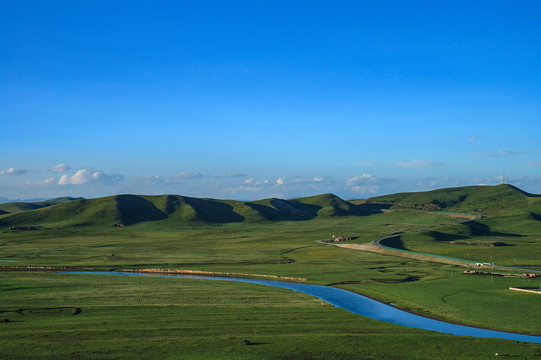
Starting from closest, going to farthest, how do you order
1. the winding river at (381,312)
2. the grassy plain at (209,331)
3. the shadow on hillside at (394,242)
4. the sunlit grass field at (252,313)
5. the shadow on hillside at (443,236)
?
the grassy plain at (209,331), the sunlit grass field at (252,313), the winding river at (381,312), the shadow on hillside at (394,242), the shadow on hillside at (443,236)

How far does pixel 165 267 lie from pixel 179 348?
75284 mm

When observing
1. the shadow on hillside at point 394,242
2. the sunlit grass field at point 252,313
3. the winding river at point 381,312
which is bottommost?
the winding river at point 381,312

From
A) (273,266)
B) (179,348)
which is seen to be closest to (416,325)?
(179,348)

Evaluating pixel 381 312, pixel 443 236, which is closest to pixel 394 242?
pixel 443 236

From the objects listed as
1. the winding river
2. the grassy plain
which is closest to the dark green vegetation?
the grassy plain

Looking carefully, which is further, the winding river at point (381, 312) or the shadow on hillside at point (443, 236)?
the shadow on hillside at point (443, 236)

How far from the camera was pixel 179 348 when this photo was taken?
52.0m

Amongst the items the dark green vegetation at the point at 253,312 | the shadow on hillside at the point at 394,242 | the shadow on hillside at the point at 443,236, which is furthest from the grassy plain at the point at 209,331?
the shadow on hillside at the point at 443,236

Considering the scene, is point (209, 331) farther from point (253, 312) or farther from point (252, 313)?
point (253, 312)

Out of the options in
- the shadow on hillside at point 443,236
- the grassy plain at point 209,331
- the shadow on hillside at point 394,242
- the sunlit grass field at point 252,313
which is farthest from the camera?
the shadow on hillside at point 443,236

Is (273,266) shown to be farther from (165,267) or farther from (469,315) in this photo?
(469,315)

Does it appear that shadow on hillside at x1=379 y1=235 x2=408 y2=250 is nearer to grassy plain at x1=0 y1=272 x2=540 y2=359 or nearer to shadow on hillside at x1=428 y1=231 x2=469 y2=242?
shadow on hillside at x1=428 y1=231 x2=469 y2=242

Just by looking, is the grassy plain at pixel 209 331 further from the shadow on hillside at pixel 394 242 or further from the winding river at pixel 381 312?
the shadow on hillside at pixel 394 242

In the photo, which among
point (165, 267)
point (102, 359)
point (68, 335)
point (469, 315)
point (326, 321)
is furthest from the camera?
point (165, 267)
